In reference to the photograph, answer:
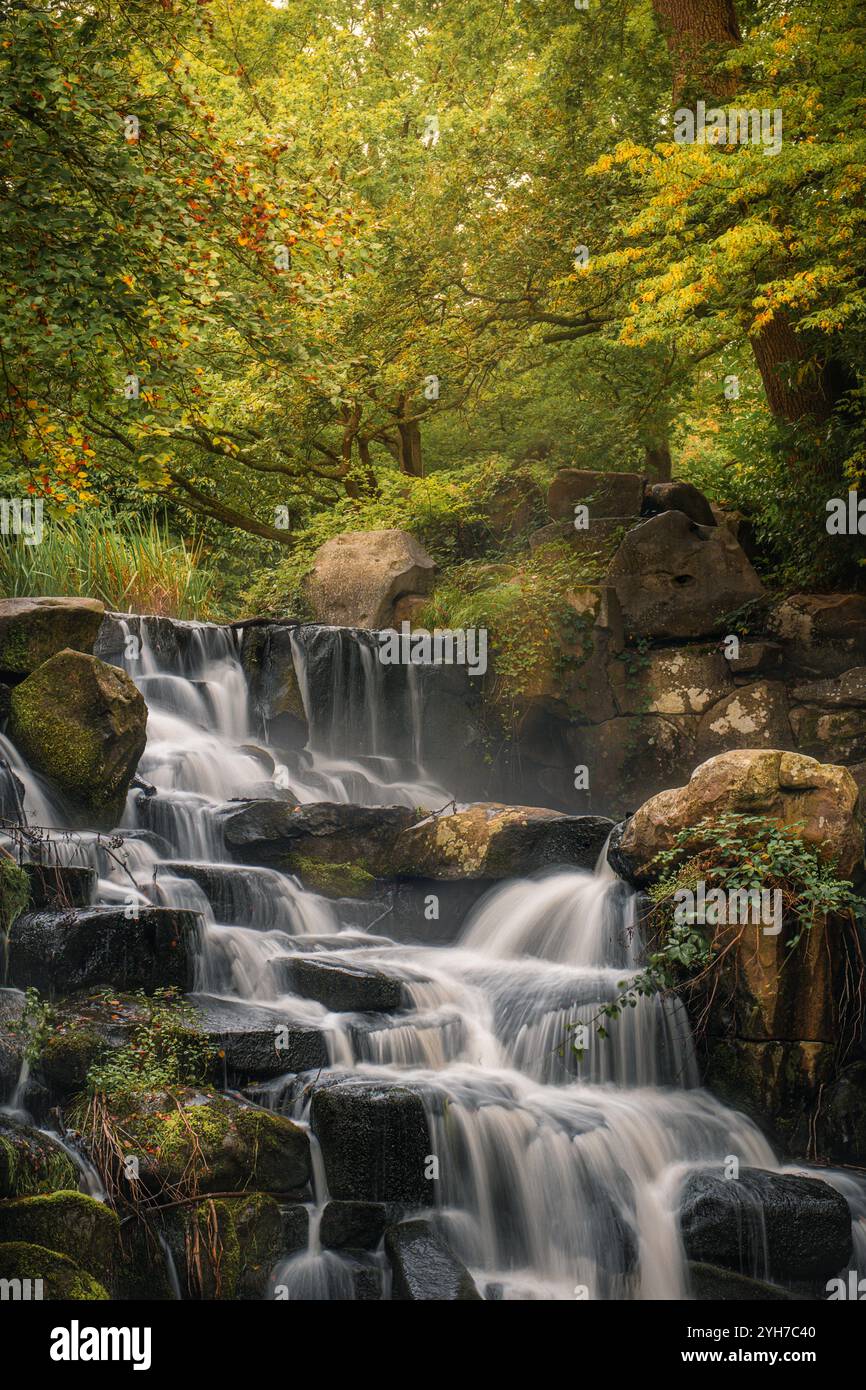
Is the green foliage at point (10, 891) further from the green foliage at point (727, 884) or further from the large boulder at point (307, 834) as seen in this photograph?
the green foliage at point (727, 884)

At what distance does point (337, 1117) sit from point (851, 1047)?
3549mm

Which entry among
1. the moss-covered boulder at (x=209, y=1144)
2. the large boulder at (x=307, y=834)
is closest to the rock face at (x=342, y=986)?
the moss-covered boulder at (x=209, y=1144)

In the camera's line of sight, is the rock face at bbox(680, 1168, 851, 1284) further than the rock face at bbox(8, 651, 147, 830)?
No

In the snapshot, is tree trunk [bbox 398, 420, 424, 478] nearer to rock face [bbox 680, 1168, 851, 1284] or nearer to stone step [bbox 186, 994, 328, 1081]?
stone step [bbox 186, 994, 328, 1081]

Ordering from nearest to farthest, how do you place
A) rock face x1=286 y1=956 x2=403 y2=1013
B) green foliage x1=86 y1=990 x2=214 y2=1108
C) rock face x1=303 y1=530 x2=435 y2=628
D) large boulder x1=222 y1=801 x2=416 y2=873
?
green foliage x1=86 y1=990 x2=214 y2=1108 → rock face x1=286 y1=956 x2=403 y2=1013 → large boulder x1=222 y1=801 x2=416 y2=873 → rock face x1=303 y1=530 x2=435 y2=628

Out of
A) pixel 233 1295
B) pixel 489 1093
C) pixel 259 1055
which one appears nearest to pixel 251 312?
pixel 259 1055

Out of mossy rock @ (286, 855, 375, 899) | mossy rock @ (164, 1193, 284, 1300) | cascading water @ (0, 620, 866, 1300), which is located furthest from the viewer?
mossy rock @ (286, 855, 375, 899)

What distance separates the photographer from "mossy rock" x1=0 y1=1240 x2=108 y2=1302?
4.91 meters

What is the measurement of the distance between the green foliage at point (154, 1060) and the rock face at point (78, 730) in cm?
288

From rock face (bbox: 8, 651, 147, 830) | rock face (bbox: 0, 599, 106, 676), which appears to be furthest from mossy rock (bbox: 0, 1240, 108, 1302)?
rock face (bbox: 0, 599, 106, 676)

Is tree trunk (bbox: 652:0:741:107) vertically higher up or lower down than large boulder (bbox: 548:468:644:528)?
higher up

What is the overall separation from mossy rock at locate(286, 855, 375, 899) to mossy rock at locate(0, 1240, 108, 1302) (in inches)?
190

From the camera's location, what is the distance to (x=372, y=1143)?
20.4 feet

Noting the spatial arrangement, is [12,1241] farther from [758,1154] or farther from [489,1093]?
[758,1154]
